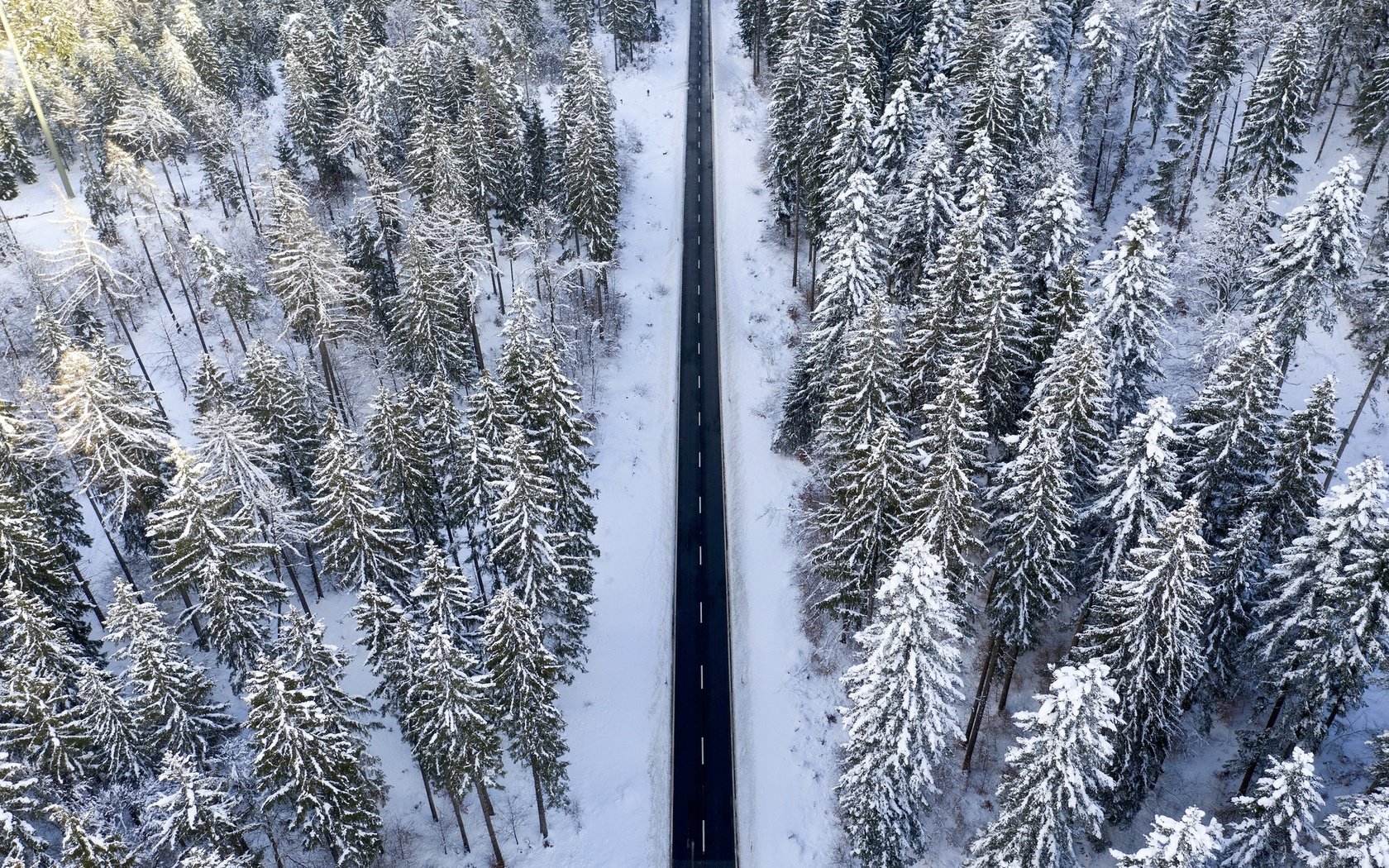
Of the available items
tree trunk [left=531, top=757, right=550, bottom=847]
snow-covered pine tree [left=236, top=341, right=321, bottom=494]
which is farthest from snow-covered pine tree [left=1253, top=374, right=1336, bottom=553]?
snow-covered pine tree [left=236, top=341, right=321, bottom=494]

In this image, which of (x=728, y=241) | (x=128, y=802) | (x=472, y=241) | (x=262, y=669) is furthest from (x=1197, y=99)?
(x=128, y=802)

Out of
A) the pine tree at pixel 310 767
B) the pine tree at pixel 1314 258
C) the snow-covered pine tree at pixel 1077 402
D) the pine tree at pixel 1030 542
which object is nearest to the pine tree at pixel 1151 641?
the pine tree at pixel 1030 542

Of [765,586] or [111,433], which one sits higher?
[111,433]

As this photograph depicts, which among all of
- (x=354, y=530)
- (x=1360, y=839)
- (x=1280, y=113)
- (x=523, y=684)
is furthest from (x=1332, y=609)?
(x=354, y=530)

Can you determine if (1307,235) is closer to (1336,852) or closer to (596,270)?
(1336,852)

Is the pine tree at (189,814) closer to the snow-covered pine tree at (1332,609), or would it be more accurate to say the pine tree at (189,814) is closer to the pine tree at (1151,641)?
the pine tree at (1151,641)

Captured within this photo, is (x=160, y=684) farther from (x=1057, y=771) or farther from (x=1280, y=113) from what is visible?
(x=1280, y=113)

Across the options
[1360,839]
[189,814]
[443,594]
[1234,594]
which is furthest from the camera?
[1234,594]
